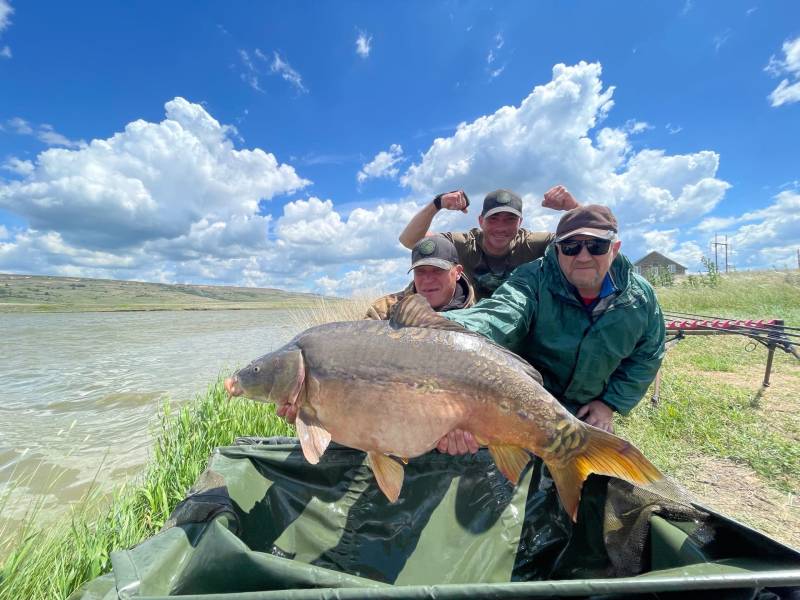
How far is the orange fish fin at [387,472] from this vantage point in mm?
1820

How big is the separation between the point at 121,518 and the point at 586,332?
287 cm

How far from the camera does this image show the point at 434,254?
2912mm

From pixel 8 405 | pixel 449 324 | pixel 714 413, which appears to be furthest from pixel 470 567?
pixel 8 405

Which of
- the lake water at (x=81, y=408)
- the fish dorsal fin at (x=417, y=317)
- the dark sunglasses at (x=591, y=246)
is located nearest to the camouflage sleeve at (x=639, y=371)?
the dark sunglasses at (x=591, y=246)

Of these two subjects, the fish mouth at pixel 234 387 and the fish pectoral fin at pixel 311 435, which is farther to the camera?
the fish mouth at pixel 234 387

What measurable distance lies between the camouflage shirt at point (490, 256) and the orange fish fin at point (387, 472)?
2202 millimetres

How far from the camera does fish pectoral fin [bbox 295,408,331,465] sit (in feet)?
5.69

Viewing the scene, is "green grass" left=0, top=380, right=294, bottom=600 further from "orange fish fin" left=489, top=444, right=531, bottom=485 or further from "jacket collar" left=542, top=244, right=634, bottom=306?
"jacket collar" left=542, top=244, right=634, bottom=306

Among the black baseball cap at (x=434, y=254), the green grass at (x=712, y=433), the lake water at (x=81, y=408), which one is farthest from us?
the lake water at (x=81, y=408)

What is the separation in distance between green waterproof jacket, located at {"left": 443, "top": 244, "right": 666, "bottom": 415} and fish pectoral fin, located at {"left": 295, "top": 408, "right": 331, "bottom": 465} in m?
1.08

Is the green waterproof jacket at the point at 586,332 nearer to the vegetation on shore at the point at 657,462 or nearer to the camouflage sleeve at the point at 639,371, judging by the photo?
the camouflage sleeve at the point at 639,371

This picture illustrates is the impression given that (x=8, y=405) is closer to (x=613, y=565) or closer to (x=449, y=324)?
(x=449, y=324)

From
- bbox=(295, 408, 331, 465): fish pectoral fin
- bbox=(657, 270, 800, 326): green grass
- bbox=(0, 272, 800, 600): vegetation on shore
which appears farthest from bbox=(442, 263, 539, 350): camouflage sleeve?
bbox=(657, 270, 800, 326): green grass

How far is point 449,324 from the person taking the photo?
1.84 meters
